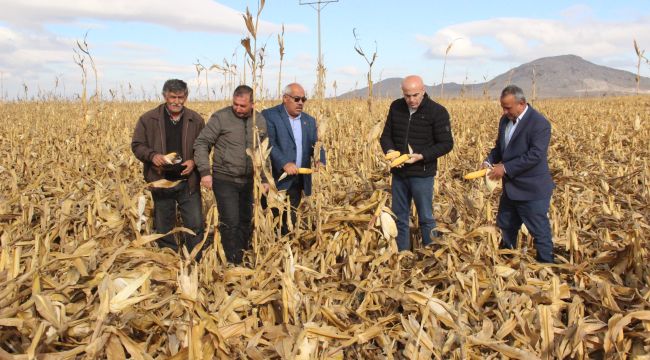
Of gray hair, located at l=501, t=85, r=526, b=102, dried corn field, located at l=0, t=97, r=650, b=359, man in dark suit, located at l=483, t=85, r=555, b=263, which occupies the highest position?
gray hair, located at l=501, t=85, r=526, b=102

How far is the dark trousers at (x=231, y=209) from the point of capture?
3.84 meters

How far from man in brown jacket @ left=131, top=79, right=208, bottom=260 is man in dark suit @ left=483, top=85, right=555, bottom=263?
7.72 ft

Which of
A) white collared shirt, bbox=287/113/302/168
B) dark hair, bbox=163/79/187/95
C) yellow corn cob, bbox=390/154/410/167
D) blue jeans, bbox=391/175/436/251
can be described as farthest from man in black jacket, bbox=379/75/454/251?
dark hair, bbox=163/79/187/95

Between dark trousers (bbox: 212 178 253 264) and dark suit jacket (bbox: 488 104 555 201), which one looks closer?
dark suit jacket (bbox: 488 104 555 201)

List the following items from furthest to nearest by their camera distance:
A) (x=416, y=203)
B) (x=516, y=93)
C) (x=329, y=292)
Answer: (x=416, y=203) < (x=516, y=93) < (x=329, y=292)

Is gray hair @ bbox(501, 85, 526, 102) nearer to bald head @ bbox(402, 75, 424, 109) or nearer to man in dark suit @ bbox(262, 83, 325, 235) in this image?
bald head @ bbox(402, 75, 424, 109)

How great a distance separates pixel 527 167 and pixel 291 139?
1.84 metres

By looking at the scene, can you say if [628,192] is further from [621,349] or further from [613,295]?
[621,349]

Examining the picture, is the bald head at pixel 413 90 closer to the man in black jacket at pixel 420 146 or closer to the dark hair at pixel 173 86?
the man in black jacket at pixel 420 146

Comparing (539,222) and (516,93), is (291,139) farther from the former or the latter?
(539,222)

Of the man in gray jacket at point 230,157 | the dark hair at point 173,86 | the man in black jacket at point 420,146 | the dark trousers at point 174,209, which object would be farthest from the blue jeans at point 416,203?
the dark hair at point 173,86

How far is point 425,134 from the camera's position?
388cm

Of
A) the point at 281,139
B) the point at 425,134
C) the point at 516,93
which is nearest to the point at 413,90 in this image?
the point at 425,134

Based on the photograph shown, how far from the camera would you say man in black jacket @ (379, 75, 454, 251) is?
3.79 meters
